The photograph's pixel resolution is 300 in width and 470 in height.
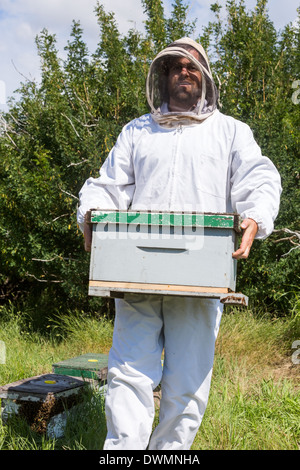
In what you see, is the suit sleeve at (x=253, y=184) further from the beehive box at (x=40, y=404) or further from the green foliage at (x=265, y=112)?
the green foliage at (x=265, y=112)

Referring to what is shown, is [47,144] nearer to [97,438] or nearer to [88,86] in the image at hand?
[88,86]

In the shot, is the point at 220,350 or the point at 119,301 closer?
the point at 119,301

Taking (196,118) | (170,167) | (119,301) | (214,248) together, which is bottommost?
(119,301)

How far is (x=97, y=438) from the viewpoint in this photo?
3055mm

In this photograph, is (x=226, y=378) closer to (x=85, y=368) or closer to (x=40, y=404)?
(x=85, y=368)

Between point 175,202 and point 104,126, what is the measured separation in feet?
10.9

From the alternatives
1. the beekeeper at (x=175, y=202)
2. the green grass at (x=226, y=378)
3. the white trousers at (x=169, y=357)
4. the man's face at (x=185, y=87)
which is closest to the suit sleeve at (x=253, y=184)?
the beekeeper at (x=175, y=202)

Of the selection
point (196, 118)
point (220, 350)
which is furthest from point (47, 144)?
point (196, 118)

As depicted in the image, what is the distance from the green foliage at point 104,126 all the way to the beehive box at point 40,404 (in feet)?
8.06

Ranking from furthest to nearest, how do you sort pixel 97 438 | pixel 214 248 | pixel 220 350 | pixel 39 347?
pixel 39 347
pixel 220 350
pixel 97 438
pixel 214 248

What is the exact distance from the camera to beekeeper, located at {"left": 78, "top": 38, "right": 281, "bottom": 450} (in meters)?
2.41

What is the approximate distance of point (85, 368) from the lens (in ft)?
12.9

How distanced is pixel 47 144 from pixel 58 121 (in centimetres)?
54

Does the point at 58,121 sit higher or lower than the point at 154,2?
lower
